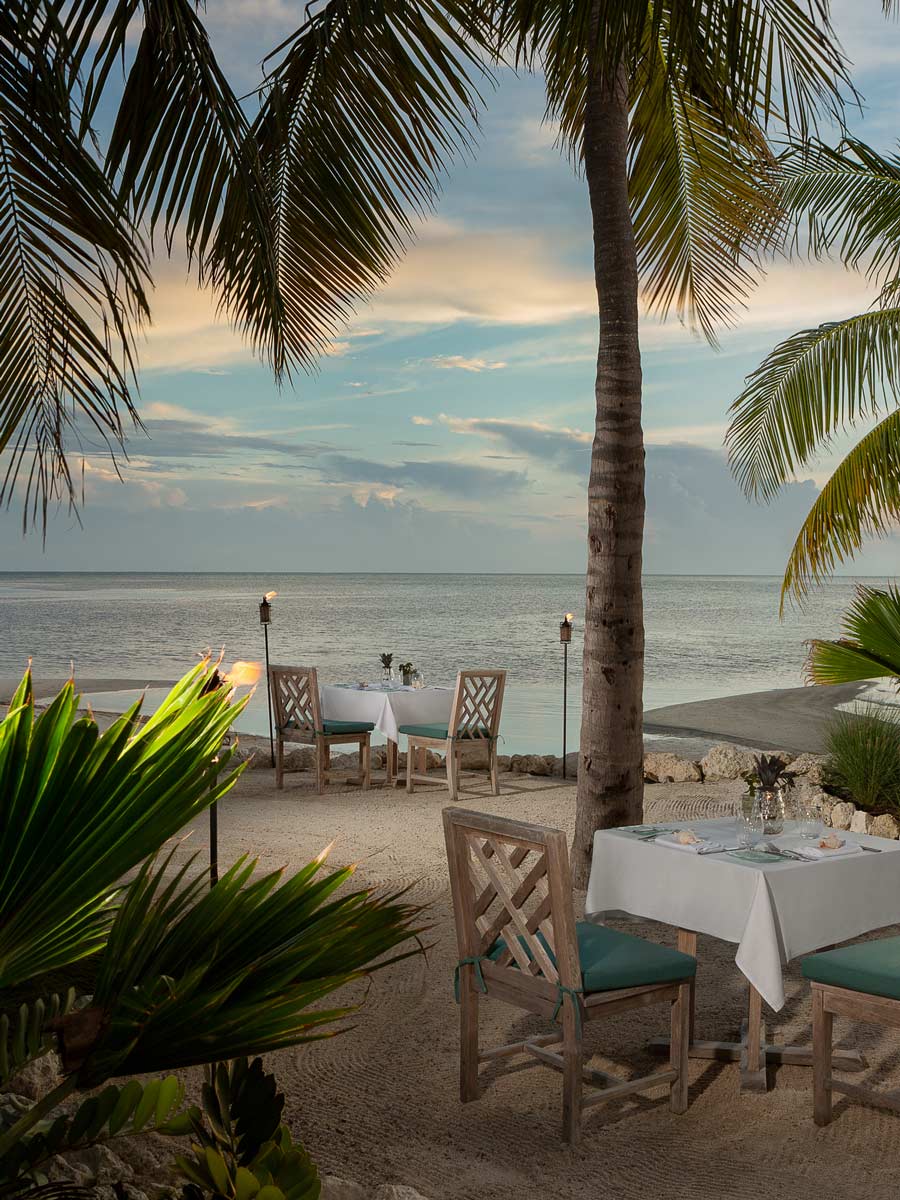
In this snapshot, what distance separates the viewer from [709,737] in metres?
12.8

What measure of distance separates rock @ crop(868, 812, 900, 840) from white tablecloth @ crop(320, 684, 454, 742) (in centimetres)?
371

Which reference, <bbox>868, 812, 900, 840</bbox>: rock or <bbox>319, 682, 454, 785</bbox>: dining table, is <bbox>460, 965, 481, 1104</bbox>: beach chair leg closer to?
<bbox>868, 812, 900, 840</bbox>: rock

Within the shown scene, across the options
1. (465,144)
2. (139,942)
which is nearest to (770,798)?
(465,144)

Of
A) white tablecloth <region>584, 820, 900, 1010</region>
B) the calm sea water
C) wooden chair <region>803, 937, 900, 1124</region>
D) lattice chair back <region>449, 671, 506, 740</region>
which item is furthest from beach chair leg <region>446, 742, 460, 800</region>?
wooden chair <region>803, 937, 900, 1124</region>

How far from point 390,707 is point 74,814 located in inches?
310

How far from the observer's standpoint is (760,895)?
3.61 meters

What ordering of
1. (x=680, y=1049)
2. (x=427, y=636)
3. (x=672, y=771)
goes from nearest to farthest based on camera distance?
(x=680, y=1049)
(x=672, y=771)
(x=427, y=636)

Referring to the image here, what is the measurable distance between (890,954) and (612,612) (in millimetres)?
2747

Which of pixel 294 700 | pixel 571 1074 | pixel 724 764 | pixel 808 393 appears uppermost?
pixel 808 393

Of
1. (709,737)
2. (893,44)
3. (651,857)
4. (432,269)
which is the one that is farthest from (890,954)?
(432,269)

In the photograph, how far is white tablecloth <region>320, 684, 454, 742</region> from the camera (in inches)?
367

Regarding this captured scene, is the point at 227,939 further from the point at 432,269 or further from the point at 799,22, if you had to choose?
the point at 432,269

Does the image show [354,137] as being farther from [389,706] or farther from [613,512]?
[389,706]

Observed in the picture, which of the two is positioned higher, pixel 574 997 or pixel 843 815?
pixel 574 997
